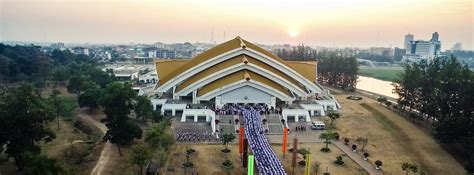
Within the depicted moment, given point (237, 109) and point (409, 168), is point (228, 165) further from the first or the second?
point (237, 109)

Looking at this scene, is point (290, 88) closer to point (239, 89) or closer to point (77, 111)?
point (239, 89)

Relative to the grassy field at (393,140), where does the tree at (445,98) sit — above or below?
above

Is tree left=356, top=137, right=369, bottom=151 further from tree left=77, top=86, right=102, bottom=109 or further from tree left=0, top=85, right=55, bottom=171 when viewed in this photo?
tree left=77, top=86, right=102, bottom=109

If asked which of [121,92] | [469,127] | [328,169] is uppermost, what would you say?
[121,92]

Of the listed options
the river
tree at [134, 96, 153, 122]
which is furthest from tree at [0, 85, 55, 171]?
the river

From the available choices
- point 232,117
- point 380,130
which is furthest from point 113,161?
point 380,130

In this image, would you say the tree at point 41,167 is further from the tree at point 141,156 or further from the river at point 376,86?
the river at point 376,86

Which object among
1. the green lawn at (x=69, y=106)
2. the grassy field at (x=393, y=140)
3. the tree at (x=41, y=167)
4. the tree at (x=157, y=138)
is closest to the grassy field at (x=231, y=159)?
the tree at (x=157, y=138)
